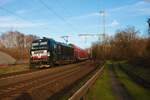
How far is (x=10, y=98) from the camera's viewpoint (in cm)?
1113

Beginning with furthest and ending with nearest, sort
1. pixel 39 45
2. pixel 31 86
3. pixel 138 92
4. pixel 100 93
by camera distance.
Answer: pixel 39 45
pixel 31 86
pixel 138 92
pixel 100 93

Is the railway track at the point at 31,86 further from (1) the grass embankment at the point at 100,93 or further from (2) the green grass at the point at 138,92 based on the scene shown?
(2) the green grass at the point at 138,92

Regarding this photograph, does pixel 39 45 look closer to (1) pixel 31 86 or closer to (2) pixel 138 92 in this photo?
(1) pixel 31 86

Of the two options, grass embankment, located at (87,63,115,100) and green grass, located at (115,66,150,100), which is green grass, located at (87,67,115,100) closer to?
grass embankment, located at (87,63,115,100)

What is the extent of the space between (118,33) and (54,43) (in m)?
81.1

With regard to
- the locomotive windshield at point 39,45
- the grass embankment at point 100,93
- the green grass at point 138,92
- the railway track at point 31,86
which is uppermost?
the locomotive windshield at point 39,45

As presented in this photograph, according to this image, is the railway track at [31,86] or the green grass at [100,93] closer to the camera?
the green grass at [100,93]

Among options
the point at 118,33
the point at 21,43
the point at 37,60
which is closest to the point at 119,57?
the point at 118,33

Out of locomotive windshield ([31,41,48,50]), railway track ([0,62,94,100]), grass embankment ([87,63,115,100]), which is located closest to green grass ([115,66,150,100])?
grass embankment ([87,63,115,100])

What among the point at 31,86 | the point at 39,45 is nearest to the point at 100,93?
the point at 31,86

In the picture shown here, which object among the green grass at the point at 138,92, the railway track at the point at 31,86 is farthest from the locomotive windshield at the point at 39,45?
the green grass at the point at 138,92

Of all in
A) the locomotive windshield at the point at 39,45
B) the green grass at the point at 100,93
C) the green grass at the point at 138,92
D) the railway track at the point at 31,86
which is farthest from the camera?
the locomotive windshield at the point at 39,45

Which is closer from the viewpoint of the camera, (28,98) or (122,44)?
(28,98)

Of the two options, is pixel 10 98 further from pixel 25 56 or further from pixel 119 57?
pixel 119 57
